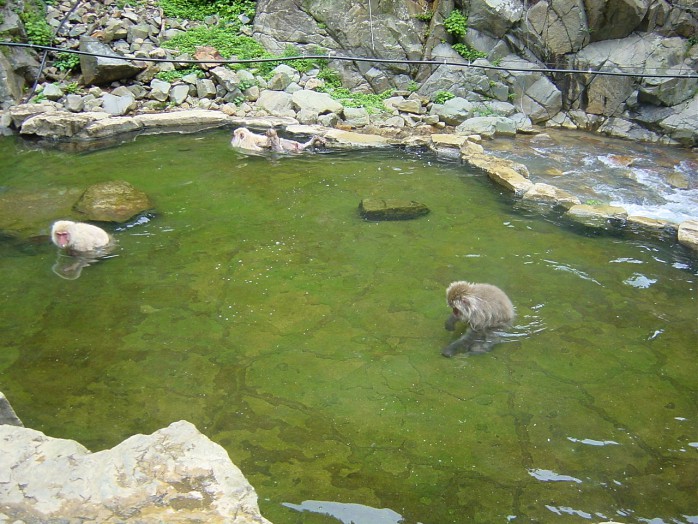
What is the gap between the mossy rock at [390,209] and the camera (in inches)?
277

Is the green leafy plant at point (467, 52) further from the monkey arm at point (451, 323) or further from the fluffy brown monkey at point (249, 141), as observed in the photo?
the monkey arm at point (451, 323)

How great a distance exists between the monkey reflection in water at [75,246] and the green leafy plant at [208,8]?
34.0ft

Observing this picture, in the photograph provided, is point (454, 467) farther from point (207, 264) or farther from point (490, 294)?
point (207, 264)

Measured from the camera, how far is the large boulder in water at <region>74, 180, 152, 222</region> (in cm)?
694

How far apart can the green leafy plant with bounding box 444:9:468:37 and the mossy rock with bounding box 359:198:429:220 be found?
7855 mm

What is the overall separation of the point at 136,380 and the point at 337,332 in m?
1.61

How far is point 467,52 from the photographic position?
13461mm

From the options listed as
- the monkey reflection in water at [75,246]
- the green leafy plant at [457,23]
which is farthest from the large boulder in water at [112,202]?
the green leafy plant at [457,23]

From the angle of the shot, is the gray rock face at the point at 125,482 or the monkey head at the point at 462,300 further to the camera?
the monkey head at the point at 462,300

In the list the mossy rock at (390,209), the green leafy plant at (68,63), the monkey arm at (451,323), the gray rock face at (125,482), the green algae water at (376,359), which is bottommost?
the green algae water at (376,359)

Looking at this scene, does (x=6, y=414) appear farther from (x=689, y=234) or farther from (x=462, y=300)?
(x=689, y=234)

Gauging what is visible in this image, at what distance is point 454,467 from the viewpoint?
3.63m

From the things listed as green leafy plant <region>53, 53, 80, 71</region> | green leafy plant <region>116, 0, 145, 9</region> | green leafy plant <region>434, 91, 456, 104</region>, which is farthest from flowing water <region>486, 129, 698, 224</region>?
green leafy plant <region>116, 0, 145, 9</region>

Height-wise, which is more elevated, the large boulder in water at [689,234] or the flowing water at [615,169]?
the large boulder in water at [689,234]
